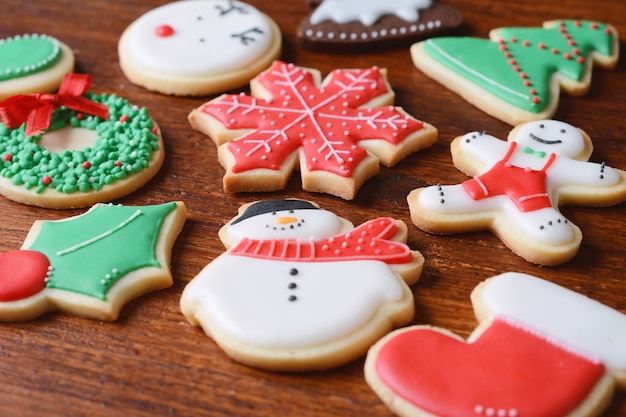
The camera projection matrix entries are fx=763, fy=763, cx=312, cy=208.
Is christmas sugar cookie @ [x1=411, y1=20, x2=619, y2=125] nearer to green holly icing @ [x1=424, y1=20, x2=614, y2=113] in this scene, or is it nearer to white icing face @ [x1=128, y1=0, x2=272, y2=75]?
green holly icing @ [x1=424, y1=20, x2=614, y2=113]

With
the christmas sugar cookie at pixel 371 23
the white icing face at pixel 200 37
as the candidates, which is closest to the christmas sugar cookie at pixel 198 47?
the white icing face at pixel 200 37

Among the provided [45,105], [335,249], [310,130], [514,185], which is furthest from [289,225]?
[45,105]

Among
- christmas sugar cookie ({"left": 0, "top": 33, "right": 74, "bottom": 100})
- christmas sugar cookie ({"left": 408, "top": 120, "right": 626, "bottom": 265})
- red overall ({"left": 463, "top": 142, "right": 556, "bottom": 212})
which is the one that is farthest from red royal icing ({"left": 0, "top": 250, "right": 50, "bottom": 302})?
red overall ({"left": 463, "top": 142, "right": 556, "bottom": 212})

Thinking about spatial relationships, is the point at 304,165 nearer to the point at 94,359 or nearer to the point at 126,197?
the point at 126,197

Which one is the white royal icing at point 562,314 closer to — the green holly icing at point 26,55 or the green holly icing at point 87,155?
the green holly icing at point 87,155

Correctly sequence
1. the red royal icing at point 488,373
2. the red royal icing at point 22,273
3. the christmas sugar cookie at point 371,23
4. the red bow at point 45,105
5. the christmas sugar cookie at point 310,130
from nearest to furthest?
1. the red royal icing at point 488,373
2. the red royal icing at point 22,273
3. the christmas sugar cookie at point 310,130
4. the red bow at point 45,105
5. the christmas sugar cookie at point 371,23
